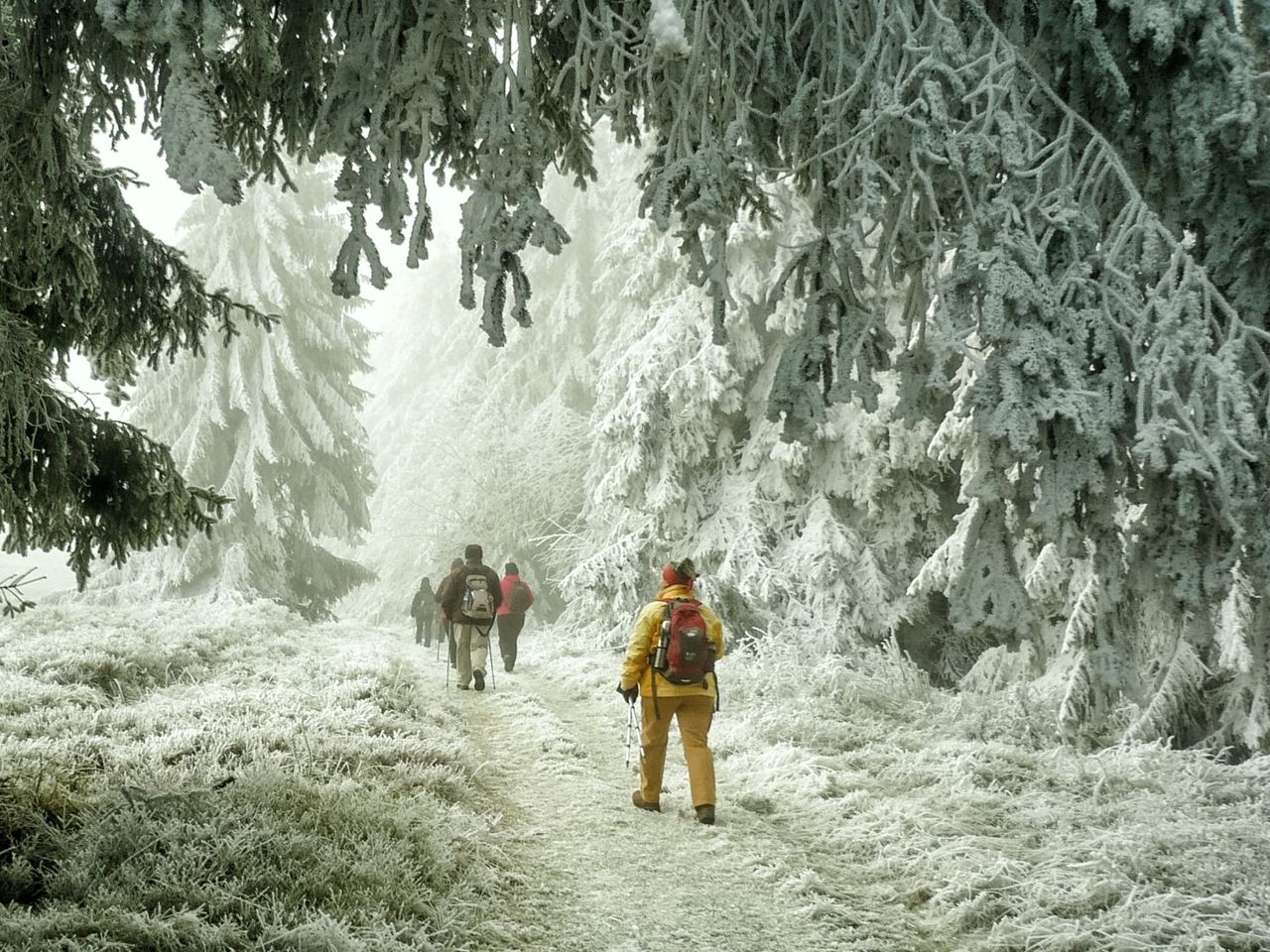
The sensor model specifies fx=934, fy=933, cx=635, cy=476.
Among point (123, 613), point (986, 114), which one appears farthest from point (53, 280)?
point (123, 613)

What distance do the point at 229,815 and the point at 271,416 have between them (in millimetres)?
17946

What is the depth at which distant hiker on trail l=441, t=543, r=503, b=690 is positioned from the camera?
11633 millimetres

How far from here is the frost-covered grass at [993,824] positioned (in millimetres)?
4730

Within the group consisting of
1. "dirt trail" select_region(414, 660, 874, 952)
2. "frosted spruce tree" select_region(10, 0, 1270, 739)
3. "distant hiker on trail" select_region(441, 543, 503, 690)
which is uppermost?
"frosted spruce tree" select_region(10, 0, 1270, 739)

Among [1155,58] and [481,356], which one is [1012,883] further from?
[481,356]

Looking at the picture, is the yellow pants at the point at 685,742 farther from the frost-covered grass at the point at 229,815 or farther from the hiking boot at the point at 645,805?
the frost-covered grass at the point at 229,815

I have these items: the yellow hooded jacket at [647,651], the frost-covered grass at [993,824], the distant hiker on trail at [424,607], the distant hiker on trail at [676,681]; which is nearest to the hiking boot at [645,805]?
the distant hiker on trail at [676,681]

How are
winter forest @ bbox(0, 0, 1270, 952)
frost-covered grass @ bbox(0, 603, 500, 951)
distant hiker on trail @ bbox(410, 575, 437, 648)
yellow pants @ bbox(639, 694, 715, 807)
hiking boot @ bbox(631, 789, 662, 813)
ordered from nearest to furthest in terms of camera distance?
winter forest @ bbox(0, 0, 1270, 952)
frost-covered grass @ bbox(0, 603, 500, 951)
yellow pants @ bbox(639, 694, 715, 807)
hiking boot @ bbox(631, 789, 662, 813)
distant hiker on trail @ bbox(410, 575, 437, 648)

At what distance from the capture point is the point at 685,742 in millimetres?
6793

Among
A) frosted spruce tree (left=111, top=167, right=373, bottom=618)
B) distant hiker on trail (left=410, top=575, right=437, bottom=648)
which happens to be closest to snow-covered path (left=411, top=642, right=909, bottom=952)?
distant hiker on trail (left=410, top=575, right=437, bottom=648)

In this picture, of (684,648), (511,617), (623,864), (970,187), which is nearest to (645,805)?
(623,864)

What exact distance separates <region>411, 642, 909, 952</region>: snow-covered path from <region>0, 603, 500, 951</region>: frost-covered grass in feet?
1.12

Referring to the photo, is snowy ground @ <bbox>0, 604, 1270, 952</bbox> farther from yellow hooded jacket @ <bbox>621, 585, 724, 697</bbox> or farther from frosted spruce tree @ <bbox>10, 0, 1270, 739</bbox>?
frosted spruce tree @ <bbox>10, 0, 1270, 739</bbox>

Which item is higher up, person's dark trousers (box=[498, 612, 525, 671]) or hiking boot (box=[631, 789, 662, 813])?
person's dark trousers (box=[498, 612, 525, 671])
